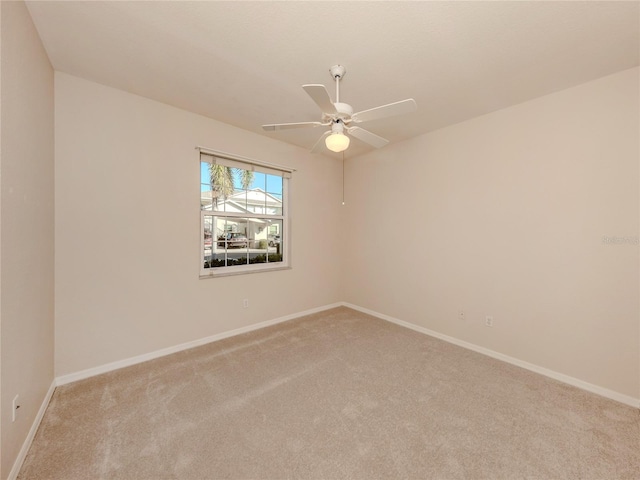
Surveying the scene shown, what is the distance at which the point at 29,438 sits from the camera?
62.8 inches

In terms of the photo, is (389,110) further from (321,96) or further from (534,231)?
(534,231)

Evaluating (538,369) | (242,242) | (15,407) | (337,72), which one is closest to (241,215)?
(242,242)

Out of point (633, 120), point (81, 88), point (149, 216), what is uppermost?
point (81, 88)

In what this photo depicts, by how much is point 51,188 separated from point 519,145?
4274 millimetres

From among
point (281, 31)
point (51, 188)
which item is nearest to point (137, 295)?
point (51, 188)

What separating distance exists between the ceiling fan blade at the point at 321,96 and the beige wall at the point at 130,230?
6.07 feet

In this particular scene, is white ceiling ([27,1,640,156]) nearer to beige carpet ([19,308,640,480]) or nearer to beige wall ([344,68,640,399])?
beige wall ([344,68,640,399])

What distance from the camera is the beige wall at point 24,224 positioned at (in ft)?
4.42

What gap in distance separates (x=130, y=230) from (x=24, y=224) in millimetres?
978

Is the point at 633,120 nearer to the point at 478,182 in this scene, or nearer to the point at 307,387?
the point at 478,182

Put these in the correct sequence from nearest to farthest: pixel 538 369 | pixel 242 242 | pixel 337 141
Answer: pixel 337 141 → pixel 538 369 → pixel 242 242

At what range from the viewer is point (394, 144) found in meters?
3.78

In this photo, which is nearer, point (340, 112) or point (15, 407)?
point (15, 407)

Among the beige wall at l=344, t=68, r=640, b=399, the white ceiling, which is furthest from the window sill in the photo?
the white ceiling
